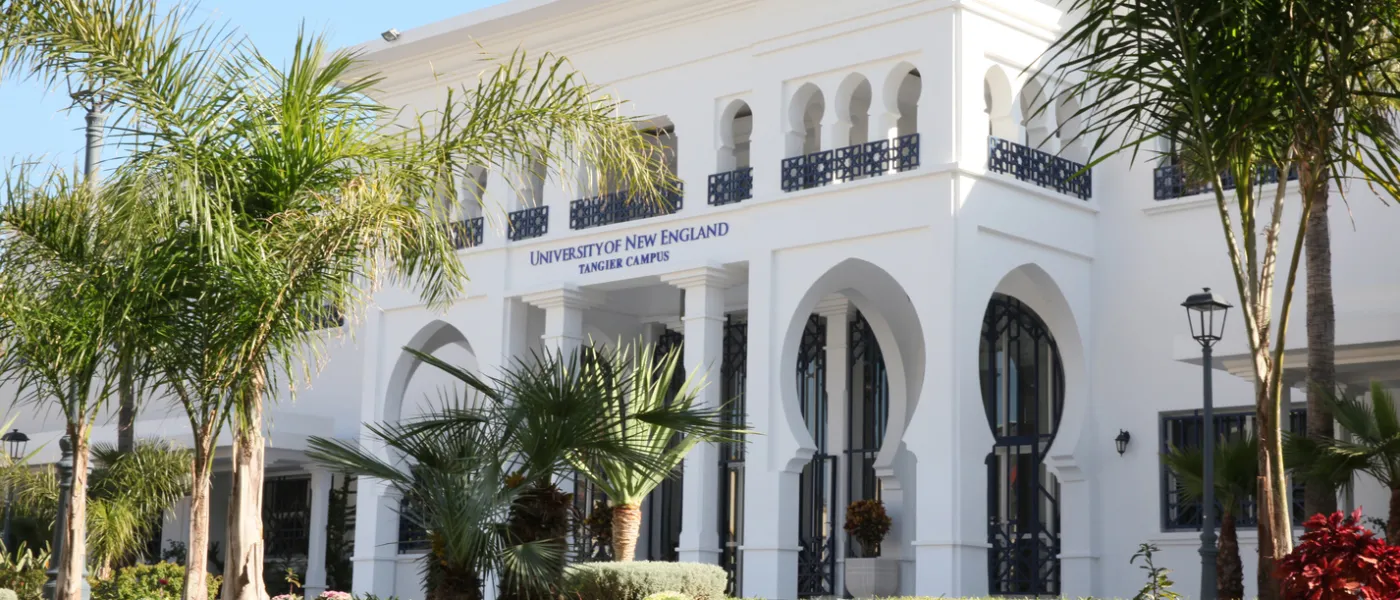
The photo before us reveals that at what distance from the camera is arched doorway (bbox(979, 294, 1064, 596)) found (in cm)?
2370

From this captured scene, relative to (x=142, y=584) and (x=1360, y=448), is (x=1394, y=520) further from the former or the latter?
(x=142, y=584)

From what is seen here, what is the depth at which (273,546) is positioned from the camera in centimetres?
3484

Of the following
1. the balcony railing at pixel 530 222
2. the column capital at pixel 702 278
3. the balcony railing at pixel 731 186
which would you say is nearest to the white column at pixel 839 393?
the column capital at pixel 702 278

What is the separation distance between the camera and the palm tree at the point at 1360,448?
1580cm

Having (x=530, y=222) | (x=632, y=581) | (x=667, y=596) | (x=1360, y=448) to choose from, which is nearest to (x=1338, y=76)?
(x=667, y=596)

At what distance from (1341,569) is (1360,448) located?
672cm

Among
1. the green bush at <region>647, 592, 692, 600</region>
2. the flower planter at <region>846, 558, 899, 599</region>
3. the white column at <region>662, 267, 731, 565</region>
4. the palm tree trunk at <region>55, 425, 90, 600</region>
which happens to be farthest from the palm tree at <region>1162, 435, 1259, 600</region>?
the palm tree trunk at <region>55, 425, 90, 600</region>

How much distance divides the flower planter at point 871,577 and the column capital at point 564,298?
5587 mm

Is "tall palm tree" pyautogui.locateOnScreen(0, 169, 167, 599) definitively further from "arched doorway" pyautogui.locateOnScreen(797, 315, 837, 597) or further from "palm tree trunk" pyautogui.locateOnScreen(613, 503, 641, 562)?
"arched doorway" pyautogui.locateOnScreen(797, 315, 837, 597)

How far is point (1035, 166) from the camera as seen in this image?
2284 cm

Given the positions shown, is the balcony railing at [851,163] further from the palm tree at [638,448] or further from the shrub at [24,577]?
the shrub at [24,577]

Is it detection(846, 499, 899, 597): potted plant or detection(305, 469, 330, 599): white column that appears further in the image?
detection(305, 469, 330, 599): white column

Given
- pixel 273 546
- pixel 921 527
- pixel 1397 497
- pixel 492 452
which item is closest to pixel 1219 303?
pixel 1397 497

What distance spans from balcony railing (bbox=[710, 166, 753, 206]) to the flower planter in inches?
215
